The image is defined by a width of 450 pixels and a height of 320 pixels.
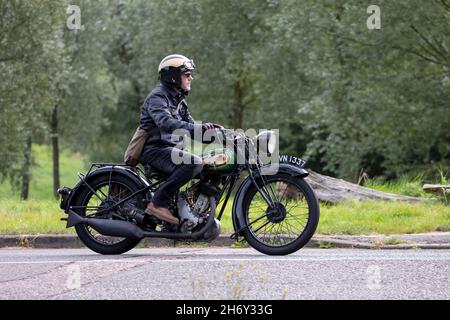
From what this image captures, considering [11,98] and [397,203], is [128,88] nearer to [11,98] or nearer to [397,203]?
[11,98]

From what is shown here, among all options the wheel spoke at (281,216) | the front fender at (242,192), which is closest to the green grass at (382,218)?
the wheel spoke at (281,216)

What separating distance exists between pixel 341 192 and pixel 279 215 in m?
5.01

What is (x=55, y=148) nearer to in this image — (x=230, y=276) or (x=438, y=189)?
(x=438, y=189)

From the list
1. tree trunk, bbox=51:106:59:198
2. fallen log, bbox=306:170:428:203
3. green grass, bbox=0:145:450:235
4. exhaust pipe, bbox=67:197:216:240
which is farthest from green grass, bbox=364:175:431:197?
tree trunk, bbox=51:106:59:198

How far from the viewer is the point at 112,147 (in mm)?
48312

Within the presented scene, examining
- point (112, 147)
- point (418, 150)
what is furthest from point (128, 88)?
point (418, 150)

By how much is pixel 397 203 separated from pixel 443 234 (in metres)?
2.30

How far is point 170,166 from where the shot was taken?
8836 mm

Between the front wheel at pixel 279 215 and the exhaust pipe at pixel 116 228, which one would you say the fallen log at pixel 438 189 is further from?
the exhaust pipe at pixel 116 228

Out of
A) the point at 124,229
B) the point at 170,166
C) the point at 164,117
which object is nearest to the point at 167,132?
the point at 164,117

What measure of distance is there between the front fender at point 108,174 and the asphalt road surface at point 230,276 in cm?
64

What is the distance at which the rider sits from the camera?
873 cm

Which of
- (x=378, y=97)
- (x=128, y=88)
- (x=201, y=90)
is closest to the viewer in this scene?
(x=378, y=97)

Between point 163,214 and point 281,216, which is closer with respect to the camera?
point 281,216
